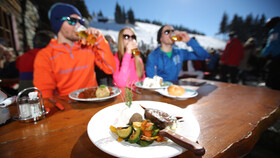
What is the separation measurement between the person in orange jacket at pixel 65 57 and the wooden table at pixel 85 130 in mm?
873

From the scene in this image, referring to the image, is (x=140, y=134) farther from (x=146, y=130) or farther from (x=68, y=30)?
(x=68, y=30)

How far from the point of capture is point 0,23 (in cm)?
367

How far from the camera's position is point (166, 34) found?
110 inches

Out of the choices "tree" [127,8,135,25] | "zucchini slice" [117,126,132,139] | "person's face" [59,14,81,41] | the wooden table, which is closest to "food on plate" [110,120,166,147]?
"zucchini slice" [117,126,132,139]

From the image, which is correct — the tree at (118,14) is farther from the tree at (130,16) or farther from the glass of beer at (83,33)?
the glass of beer at (83,33)

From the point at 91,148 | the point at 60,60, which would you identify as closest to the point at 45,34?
the point at 60,60

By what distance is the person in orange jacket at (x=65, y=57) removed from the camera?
188 centimetres

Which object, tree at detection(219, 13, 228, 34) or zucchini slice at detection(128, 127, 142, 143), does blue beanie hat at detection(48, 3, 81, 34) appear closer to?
zucchini slice at detection(128, 127, 142, 143)

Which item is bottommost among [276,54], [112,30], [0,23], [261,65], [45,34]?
[261,65]

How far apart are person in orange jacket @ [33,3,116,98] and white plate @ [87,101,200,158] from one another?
148 centimetres

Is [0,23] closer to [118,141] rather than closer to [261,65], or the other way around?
[118,141]

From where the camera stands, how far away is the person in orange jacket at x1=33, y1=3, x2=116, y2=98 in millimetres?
1879

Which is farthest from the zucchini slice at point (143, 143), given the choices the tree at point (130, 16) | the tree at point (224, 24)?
the tree at point (224, 24)

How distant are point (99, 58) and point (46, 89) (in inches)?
39.3
